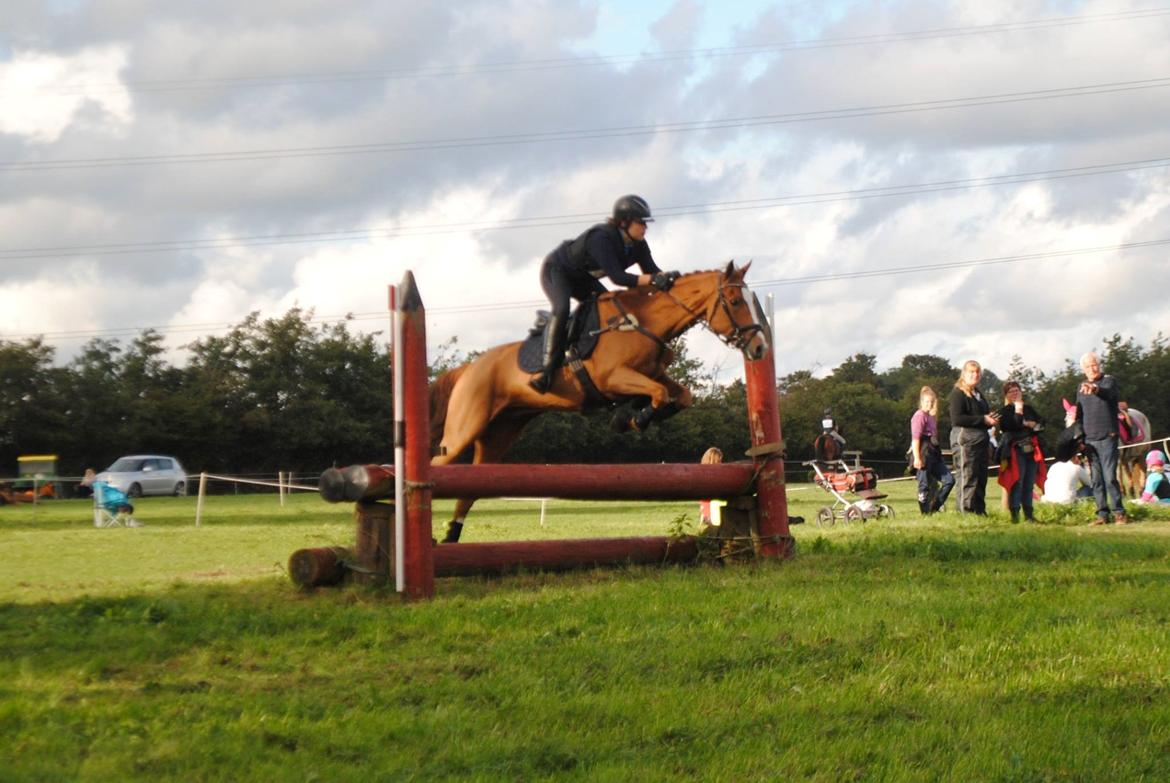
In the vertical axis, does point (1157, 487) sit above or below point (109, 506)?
below

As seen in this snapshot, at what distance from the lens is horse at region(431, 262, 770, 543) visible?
8.41 metres

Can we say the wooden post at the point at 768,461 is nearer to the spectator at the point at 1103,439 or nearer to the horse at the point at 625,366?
the horse at the point at 625,366

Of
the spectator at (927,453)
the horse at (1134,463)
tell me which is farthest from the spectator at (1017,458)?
the horse at (1134,463)

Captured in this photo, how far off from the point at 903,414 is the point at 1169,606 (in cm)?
4704

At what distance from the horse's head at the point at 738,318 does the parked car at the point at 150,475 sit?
3161 centimetres

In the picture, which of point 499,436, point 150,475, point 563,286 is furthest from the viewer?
point 150,475

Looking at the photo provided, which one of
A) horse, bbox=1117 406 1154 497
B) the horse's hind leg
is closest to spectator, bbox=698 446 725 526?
the horse's hind leg

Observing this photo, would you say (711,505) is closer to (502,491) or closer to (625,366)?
(625,366)

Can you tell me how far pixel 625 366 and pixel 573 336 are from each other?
47 centimetres

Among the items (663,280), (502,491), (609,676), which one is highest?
(663,280)

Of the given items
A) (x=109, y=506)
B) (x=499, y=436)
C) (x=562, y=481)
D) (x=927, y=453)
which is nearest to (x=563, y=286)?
(x=499, y=436)

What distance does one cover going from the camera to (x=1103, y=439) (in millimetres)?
12477

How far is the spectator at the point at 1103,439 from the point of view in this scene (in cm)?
1233

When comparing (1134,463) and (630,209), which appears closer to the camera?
(630,209)
